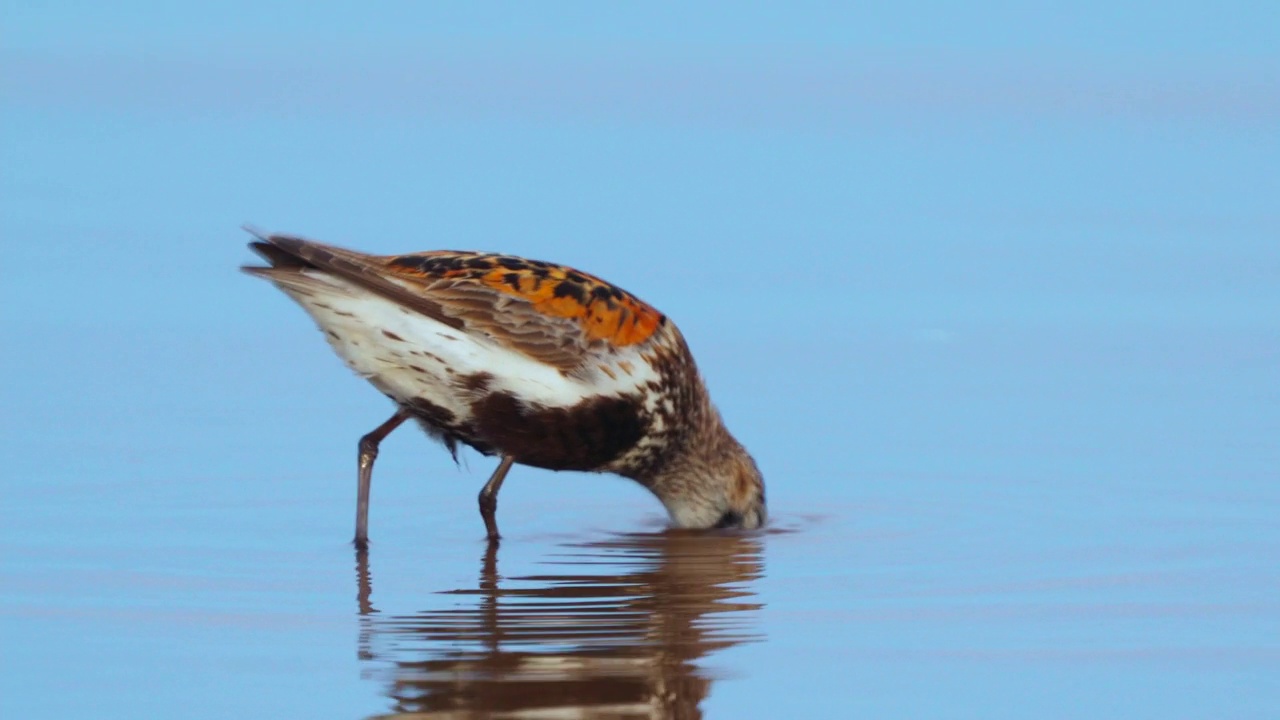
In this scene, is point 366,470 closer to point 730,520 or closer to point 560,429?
point 560,429

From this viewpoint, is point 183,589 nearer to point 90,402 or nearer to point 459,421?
point 459,421

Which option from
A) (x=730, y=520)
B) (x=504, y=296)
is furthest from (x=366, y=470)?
(x=730, y=520)

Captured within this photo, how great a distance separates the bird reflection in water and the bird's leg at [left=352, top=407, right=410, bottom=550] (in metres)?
0.36

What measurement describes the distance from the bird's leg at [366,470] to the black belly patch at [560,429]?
1.48 feet

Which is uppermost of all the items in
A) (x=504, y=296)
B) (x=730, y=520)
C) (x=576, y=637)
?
(x=504, y=296)

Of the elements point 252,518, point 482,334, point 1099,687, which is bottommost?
point 1099,687

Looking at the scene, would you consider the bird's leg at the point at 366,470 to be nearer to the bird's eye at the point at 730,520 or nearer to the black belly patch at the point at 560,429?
the black belly patch at the point at 560,429

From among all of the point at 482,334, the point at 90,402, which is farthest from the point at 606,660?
the point at 90,402

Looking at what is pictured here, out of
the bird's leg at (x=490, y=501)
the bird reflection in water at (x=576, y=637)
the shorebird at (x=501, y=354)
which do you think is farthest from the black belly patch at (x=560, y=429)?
the bird reflection in water at (x=576, y=637)

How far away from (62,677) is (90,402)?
16.3 feet

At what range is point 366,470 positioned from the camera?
10211 mm

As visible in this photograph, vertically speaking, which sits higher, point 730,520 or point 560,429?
point 560,429

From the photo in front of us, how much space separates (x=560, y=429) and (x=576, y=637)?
2067mm

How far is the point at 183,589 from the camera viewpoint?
28.5 ft
